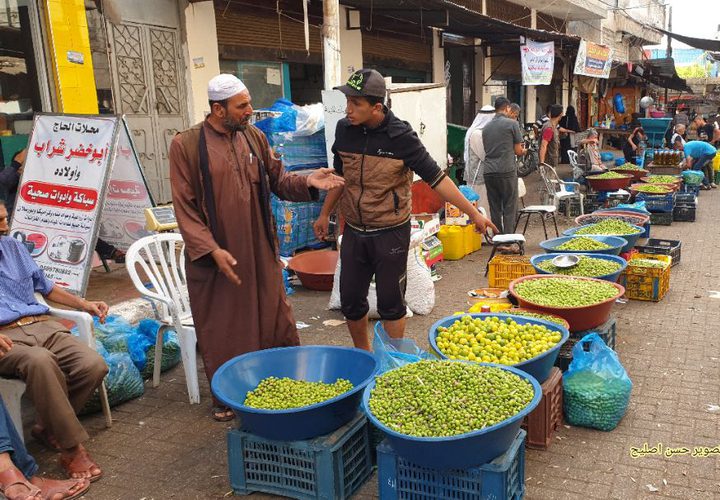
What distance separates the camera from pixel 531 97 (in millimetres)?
21203

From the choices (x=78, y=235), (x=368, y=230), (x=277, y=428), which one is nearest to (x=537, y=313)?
(x=368, y=230)

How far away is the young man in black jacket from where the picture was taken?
3916 millimetres

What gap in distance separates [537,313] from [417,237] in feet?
6.55

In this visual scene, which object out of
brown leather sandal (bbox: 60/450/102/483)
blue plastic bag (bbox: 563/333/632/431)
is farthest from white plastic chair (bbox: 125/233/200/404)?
blue plastic bag (bbox: 563/333/632/431)

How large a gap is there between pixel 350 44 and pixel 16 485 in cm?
1033

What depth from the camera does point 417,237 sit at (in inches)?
235

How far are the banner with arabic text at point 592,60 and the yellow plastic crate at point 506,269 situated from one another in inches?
522

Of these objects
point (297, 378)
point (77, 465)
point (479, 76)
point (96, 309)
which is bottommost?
point (77, 465)

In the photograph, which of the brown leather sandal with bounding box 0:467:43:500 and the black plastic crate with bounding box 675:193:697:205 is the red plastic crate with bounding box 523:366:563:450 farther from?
the black plastic crate with bounding box 675:193:697:205

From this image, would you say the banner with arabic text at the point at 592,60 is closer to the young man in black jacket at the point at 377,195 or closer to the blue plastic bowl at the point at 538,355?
the young man in black jacket at the point at 377,195

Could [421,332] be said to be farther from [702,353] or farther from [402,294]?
[702,353]

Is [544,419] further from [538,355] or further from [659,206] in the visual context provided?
[659,206]

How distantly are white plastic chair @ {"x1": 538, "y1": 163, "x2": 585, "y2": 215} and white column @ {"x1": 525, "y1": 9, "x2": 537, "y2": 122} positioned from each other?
10.6 m

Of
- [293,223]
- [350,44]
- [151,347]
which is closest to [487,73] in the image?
[350,44]
